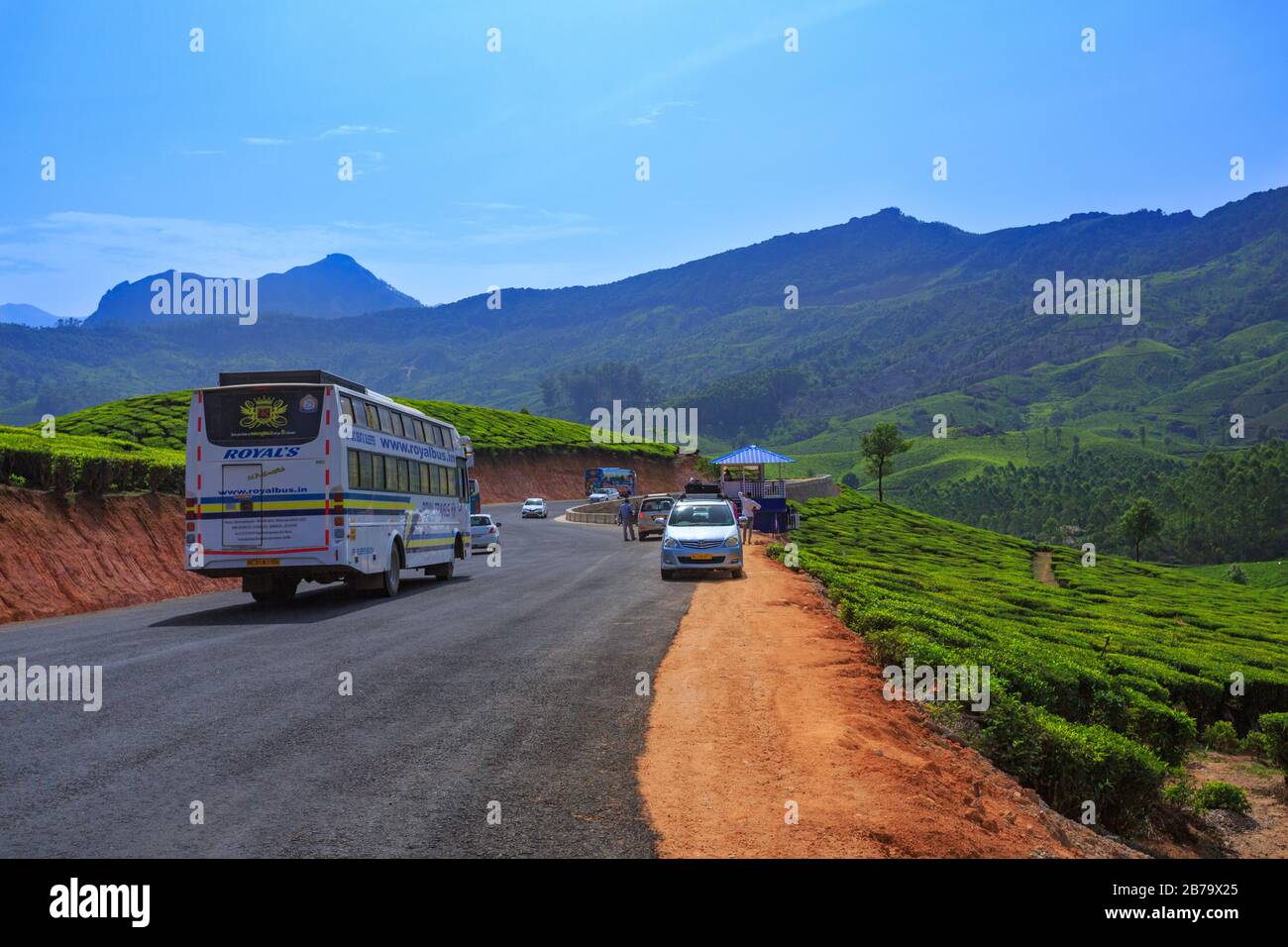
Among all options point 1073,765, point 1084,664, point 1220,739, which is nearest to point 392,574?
point 1084,664

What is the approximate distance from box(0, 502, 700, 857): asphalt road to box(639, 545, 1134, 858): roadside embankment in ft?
1.21

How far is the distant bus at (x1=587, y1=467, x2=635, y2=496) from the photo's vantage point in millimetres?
89438

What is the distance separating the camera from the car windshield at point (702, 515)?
25783mm

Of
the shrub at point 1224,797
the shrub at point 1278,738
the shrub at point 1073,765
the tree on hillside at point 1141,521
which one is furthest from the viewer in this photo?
the tree on hillside at point 1141,521

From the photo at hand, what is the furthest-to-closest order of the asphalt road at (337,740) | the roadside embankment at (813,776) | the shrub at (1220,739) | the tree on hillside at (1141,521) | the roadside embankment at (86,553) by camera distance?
the tree on hillside at (1141,521) → the shrub at (1220,739) → the roadside embankment at (86,553) → the roadside embankment at (813,776) → the asphalt road at (337,740)

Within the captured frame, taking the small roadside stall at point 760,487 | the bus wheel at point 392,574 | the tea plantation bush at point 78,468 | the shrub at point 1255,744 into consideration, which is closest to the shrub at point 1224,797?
the shrub at point 1255,744

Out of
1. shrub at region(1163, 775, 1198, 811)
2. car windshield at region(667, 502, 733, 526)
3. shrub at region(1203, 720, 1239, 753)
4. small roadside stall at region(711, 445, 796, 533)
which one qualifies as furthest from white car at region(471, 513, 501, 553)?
shrub at region(1163, 775, 1198, 811)

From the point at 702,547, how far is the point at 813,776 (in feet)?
55.8

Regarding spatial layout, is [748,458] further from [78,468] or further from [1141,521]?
[1141,521]

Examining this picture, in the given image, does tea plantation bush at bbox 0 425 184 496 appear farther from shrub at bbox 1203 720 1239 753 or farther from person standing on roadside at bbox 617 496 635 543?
shrub at bbox 1203 720 1239 753

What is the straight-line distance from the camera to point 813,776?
7395 millimetres

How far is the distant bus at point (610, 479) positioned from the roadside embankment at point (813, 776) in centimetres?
7641

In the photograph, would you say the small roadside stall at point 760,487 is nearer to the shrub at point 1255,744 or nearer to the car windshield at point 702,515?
the car windshield at point 702,515
